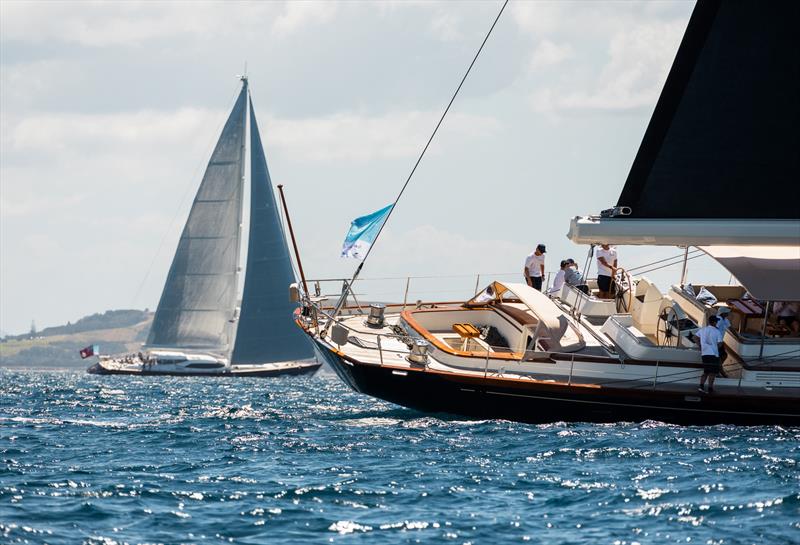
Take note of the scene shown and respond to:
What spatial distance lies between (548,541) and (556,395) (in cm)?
719

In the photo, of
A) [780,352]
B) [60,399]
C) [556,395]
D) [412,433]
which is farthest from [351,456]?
[60,399]

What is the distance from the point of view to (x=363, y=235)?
2152cm

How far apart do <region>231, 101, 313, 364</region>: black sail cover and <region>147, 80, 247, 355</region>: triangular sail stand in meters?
1.18

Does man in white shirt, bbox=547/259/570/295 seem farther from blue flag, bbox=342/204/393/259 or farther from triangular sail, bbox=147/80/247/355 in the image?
triangular sail, bbox=147/80/247/355

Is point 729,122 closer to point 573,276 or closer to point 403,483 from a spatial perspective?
point 573,276

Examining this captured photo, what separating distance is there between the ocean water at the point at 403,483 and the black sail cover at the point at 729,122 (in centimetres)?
325

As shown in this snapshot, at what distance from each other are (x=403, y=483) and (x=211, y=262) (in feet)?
169

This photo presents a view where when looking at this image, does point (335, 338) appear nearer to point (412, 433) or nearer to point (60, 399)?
point (412, 433)

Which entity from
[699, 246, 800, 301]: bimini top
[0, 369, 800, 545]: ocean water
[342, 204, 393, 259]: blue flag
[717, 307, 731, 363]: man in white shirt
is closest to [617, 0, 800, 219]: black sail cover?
[699, 246, 800, 301]: bimini top

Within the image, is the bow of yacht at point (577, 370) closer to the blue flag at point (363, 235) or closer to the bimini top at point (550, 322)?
the bimini top at point (550, 322)

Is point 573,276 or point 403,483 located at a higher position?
point 573,276

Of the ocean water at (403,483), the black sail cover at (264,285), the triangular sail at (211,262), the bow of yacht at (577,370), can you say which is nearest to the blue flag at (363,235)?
the bow of yacht at (577,370)

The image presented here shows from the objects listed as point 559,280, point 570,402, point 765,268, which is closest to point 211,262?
point 559,280

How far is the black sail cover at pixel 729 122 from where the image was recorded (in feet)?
55.3
